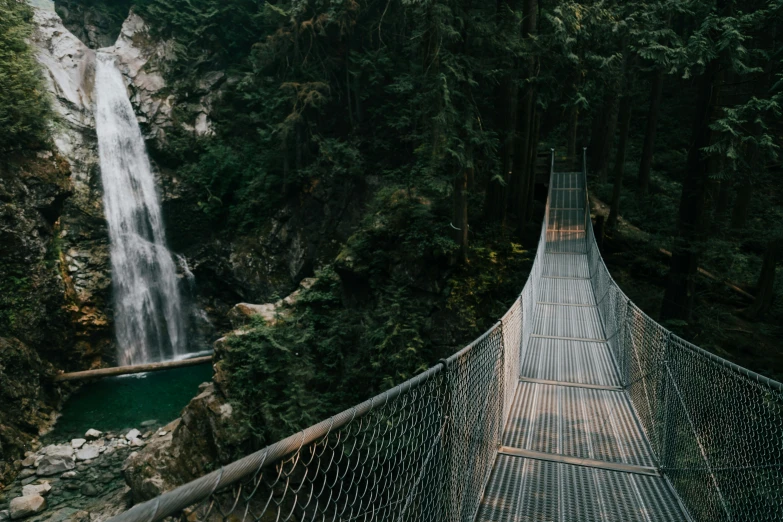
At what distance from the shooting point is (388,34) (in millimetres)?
14273

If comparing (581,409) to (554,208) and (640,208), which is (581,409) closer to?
(554,208)

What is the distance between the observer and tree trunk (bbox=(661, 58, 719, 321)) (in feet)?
22.6

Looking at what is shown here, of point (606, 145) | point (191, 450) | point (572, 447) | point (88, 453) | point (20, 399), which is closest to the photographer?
point (572, 447)

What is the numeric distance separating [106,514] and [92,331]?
7.54 meters

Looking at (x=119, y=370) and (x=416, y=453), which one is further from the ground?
(x=416, y=453)

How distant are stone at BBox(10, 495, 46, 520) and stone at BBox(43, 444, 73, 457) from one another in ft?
4.42

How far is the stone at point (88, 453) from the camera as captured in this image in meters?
9.52

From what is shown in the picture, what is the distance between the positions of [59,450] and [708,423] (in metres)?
11.4

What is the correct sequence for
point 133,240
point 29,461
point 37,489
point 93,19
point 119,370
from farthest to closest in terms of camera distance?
point 93,19 → point 133,240 → point 119,370 → point 29,461 → point 37,489

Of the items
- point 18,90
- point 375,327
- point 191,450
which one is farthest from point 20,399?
point 375,327

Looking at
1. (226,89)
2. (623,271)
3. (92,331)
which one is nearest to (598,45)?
(623,271)

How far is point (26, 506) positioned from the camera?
801 centimetres

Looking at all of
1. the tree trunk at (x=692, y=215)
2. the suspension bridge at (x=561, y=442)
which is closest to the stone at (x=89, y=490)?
the suspension bridge at (x=561, y=442)

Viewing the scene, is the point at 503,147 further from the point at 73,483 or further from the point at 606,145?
the point at 73,483
